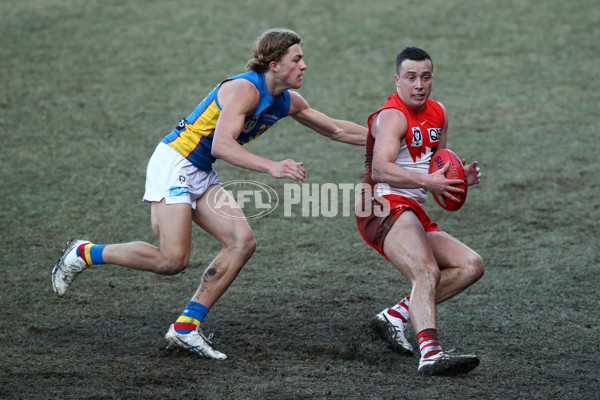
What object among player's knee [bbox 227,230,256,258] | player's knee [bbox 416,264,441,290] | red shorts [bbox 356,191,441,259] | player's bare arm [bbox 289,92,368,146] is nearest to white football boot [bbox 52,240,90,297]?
player's knee [bbox 227,230,256,258]

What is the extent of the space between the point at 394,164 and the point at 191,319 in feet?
6.04

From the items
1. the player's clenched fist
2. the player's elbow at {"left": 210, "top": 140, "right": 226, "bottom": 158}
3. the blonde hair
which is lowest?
the player's clenched fist

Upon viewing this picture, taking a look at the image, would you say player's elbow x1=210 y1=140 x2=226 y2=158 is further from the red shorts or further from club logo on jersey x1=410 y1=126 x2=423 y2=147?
club logo on jersey x1=410 y1=126 x2=423 y2=147

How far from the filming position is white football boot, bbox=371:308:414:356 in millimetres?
5703

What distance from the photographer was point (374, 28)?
16.5m

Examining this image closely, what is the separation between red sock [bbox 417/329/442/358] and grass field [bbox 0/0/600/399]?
18 cm

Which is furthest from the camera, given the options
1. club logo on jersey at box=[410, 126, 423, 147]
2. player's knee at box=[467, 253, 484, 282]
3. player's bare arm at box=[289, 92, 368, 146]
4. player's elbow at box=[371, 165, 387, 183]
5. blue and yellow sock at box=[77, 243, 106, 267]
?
player's bare arm at box=[289, 92, 368, 146]

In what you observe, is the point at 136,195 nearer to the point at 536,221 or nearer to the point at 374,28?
the point at 536,221

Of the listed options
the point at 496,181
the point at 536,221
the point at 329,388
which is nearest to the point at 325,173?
the point at 496,181

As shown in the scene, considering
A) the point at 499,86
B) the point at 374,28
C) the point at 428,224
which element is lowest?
the point at 428,224

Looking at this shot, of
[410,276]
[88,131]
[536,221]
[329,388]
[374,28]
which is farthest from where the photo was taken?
[374,28]

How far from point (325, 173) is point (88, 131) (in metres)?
4.00

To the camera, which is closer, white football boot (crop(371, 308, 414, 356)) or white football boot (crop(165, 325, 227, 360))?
white football boot (crop(165, 325, 227, 360))

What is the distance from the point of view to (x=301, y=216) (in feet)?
30.9
